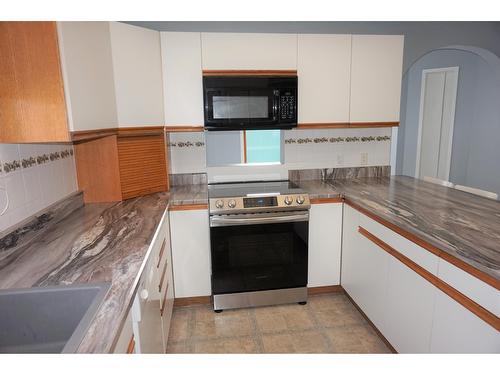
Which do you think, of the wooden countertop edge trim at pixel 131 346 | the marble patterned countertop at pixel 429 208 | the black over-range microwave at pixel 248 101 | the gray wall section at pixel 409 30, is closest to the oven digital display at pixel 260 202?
the marble patterned countertop at pixel 429 208

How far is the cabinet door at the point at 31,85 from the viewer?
1.36 metres

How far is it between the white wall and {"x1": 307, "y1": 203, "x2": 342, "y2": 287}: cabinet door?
168 centimetres

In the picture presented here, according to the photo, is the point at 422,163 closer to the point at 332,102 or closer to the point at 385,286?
the point at 332,102

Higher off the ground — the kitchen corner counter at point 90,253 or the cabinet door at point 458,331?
the kitchen corner counter at point 90,253

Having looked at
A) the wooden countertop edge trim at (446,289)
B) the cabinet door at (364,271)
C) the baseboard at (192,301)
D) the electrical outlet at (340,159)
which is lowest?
the baseboard at (192,301)

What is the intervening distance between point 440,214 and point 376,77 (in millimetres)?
1244

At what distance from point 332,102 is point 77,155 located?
188 cm

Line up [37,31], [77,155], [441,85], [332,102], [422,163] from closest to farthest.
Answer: [37,31], [77,155], [332,102], [441,85], [422,163]

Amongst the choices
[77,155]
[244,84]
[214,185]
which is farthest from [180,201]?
[244,84]

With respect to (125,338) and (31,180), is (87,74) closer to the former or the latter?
(31,180)

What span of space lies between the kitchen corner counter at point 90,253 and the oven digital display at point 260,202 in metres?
0.55

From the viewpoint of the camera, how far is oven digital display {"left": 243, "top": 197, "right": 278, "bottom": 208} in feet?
7.53

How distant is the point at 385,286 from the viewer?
1.94 m

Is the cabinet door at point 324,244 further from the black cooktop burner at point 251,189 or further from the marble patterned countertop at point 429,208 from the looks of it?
the black cooktop burner at point 251,189
